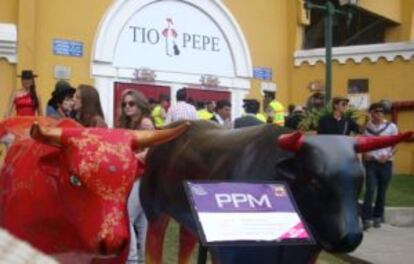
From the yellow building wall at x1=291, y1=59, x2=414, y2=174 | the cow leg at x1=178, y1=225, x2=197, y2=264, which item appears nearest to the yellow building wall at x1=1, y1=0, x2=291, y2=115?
the yellow building wall at x1=291, y1=59, x2=414, y2=174

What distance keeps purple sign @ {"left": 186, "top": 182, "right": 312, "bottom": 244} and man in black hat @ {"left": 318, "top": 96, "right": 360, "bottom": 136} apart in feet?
16.4

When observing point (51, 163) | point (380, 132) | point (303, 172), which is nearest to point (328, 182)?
point (303, 172)

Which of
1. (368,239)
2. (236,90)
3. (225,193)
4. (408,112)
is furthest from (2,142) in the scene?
(408,112)

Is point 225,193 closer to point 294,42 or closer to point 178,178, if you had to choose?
point 178,178

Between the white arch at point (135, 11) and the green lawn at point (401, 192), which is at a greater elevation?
the white arch at point (135, 11)

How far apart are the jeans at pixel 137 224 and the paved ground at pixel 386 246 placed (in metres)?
2.67

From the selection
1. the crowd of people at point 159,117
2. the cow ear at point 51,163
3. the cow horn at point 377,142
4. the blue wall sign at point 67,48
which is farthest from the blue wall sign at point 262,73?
the cow ear at point 51,163

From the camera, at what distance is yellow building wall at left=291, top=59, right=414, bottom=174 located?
16906 mm

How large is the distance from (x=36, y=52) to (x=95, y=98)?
8.93m

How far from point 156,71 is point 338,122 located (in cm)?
703

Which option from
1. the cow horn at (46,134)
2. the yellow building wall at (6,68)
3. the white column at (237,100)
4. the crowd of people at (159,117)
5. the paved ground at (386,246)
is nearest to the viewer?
the cow horn at (46,134)

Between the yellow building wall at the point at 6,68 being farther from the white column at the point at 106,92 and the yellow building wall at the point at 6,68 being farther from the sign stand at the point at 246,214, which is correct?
the sign stand at the point at 246,214

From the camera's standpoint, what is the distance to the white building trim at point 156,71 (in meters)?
14.6

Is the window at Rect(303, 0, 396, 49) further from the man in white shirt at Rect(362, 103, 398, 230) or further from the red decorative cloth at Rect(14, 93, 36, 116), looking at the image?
the red decorative cloth at Rect(14, 93, 36, 116)
